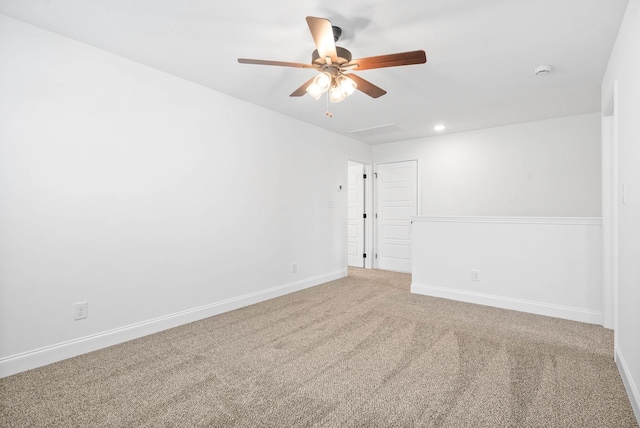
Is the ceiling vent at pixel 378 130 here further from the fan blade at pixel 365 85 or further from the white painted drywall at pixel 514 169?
the fan blade at pixel 365 85

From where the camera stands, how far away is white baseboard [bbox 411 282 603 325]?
3.21m

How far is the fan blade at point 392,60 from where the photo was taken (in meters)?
1.89

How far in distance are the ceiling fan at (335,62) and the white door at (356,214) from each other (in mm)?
3811

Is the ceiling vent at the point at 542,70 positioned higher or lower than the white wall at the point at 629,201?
higher

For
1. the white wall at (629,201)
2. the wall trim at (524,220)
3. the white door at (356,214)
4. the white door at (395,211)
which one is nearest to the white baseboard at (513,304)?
the wall trim at (524,220)

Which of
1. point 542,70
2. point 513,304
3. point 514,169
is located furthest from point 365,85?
point 514,169

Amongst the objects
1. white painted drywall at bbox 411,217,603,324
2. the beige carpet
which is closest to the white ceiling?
white painted drywall at bbox 411,217,603,324

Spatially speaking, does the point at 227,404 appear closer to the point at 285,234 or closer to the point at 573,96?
the point at 285,234

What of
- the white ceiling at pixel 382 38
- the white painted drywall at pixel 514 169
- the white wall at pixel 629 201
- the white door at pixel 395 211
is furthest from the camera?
the white door at pixel 395 211

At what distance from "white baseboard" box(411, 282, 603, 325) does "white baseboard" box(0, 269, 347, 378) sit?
2018 millimetres

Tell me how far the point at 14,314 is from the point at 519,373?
3.47 metres

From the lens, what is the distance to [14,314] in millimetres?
2172

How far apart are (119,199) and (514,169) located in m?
5.06

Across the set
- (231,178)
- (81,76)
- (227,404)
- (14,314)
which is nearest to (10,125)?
(81,76)
